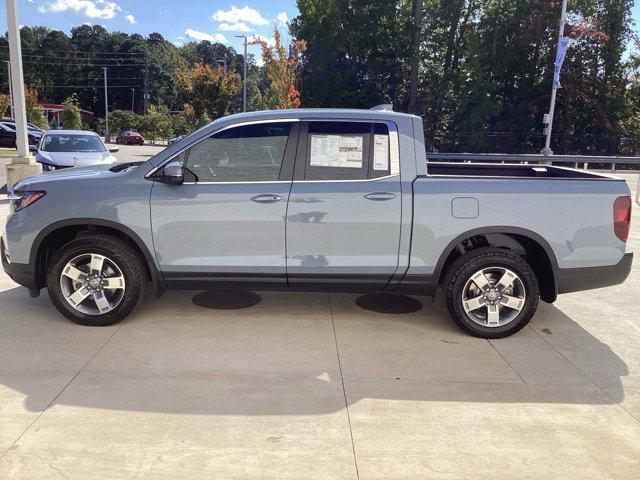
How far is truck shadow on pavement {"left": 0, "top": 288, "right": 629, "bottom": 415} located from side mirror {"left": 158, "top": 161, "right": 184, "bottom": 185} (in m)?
1.28

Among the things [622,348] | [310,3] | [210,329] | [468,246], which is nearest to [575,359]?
[622,348]

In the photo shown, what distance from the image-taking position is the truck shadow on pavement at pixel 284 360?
3.70 m

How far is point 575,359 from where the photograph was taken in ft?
14.6

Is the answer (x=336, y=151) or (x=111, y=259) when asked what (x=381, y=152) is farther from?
(x=111, y=259)

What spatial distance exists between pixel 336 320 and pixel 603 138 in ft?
106

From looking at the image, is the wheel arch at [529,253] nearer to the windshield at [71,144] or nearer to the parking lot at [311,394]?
the parking lot at [311,394]

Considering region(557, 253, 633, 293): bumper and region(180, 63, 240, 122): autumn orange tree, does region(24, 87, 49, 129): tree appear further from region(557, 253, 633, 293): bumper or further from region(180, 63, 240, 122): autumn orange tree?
region(557, 253, 633, 293): bumper

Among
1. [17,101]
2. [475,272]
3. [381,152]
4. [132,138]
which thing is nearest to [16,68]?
[17,101]

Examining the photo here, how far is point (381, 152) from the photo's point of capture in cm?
468

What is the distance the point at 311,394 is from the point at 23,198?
10.00 ft

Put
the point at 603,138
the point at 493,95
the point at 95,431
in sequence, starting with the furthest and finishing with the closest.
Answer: the point at 493,95 → the point at 603,138 → the point at 95,431

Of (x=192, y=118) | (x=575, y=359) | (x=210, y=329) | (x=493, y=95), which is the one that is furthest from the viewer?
(x=192, y=118)

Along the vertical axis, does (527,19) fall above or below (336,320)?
above

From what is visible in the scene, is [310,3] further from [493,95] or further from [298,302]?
[298,302]
